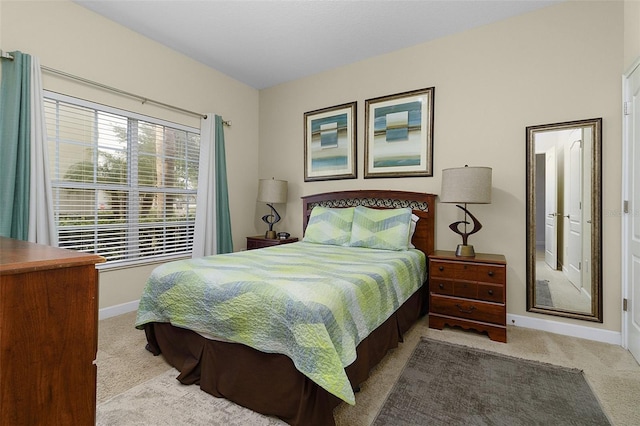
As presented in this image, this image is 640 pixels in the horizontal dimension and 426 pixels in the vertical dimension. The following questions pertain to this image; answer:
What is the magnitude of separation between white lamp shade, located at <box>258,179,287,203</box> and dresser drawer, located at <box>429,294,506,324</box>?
230 centimetres

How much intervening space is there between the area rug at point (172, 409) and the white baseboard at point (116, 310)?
153 cm

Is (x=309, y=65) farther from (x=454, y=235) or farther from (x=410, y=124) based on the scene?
(x=454, y=235)

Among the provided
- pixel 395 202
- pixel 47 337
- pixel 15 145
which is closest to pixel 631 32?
pixel 395 202

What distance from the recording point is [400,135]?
11.7ft

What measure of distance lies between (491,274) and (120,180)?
3.66 metres

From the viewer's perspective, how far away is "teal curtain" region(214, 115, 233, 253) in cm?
406

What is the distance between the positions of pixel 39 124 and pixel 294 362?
2.85 m

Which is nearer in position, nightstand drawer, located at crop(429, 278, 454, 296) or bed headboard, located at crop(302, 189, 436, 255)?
nightstand drawer, located at crop(429, 278, 454, 296)

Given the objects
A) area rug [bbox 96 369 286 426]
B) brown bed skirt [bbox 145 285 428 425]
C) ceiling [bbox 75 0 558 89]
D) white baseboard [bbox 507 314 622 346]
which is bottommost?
area rug [bbox 96 369 286 426]

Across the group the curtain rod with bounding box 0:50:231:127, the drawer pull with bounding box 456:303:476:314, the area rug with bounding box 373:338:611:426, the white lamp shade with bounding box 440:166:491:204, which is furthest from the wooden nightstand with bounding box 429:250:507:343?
Answer: the curtain rod with bounding box 0:50:231:127

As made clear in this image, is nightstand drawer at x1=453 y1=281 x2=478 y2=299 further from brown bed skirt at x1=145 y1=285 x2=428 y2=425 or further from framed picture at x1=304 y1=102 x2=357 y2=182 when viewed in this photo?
framed picture at x1=304 y1=102 x2=357 y2=182

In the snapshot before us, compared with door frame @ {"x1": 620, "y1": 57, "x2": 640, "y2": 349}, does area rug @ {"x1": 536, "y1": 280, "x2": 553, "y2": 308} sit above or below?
below

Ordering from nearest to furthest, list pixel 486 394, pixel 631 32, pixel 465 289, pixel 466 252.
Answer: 1. pixel 486 394
2. pixel 631 32
3. pixel 465 289
4. pixel 466 252

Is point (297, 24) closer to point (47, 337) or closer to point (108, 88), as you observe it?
point (108, 88)
